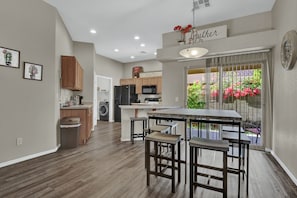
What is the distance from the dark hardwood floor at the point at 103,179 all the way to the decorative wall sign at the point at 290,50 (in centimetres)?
177

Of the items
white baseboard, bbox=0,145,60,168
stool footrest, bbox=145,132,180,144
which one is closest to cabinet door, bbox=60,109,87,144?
white baseboard, bbox=0,145,60,168

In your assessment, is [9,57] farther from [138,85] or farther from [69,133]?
[138,85]

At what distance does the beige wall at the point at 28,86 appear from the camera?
8.74 feet

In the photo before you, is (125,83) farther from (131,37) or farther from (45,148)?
(45,148)

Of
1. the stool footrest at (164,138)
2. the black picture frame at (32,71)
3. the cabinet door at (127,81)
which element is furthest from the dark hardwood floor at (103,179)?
the cabinet door at (127,81)

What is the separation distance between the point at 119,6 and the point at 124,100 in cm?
473

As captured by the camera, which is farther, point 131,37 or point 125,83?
point 125,83

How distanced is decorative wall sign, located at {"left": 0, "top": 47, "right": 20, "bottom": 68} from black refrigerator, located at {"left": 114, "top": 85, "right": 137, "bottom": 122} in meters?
4.87

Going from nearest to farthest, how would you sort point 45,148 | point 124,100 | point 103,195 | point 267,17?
point 103,195 → point 45,148 → point 267,17 → point 124,100

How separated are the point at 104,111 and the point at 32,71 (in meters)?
5.02

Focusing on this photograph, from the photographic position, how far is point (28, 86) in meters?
2.98

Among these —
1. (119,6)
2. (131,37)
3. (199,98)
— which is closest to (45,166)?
(119,6)

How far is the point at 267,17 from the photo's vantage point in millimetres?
3504

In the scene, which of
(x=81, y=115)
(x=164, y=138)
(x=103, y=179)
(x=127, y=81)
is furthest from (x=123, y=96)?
(x=164, y=138)
